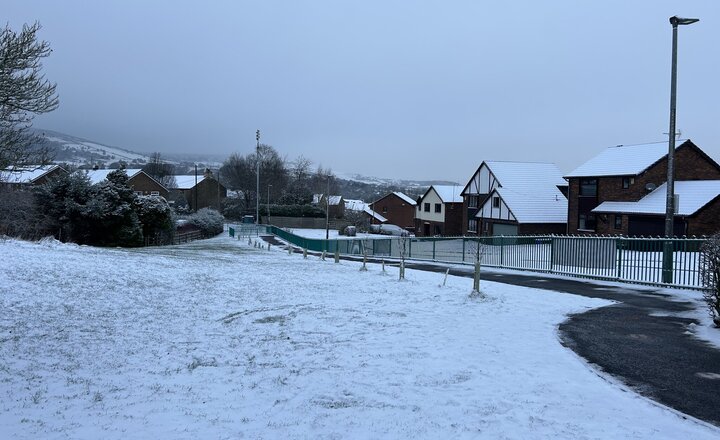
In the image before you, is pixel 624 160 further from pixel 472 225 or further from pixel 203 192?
pixel 203 192

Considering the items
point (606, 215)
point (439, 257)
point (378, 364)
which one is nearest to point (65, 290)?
point (378, 364)

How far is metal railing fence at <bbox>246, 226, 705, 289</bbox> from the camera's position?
1561 cm

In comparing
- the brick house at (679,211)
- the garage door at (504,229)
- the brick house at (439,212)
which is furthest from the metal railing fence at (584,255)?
the brick house at (439,212)

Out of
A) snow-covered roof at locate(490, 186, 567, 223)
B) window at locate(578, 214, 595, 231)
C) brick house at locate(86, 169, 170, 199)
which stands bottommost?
window at locate(578, 214, 595, 231)

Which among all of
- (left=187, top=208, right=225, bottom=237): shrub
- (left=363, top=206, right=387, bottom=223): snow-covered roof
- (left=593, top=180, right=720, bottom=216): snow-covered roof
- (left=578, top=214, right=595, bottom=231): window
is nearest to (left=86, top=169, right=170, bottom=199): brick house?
(left=187, top=208, right=225, bottom=237): shrub

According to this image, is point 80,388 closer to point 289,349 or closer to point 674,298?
point 289,349

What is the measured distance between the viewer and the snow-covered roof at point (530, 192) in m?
49.8

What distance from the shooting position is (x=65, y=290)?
11.5 metres

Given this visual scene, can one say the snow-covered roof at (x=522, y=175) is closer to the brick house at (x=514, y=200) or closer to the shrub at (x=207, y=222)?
the brick house at (x=514, y=200)

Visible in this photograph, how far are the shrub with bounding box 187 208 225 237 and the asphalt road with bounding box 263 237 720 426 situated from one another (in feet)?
169

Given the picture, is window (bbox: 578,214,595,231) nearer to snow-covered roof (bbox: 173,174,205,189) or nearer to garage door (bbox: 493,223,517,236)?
garage door (bbox: 493,223,517,236)

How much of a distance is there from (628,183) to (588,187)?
3.67m

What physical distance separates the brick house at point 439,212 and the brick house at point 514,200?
32.8 feet

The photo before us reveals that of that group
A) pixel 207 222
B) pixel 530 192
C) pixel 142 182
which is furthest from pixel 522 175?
pixel 142 182
